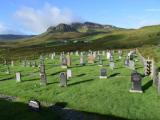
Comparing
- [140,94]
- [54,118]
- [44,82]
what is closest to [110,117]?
[54,118]

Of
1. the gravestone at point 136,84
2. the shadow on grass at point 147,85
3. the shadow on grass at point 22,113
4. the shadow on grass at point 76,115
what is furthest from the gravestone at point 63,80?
the shadow on grass at point 147,85

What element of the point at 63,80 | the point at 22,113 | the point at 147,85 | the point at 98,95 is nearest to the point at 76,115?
the point at 22,113

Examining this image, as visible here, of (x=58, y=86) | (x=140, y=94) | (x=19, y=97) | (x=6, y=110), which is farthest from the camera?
(x=58, y=86)

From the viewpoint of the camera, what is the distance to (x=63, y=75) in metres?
30.4

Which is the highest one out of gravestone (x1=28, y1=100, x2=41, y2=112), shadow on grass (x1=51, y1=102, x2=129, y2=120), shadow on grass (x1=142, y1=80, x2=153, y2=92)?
shadow on grass (x1=142, y1=80, x2=153, y2=92)

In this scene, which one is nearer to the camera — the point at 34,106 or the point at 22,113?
the point at 22,113

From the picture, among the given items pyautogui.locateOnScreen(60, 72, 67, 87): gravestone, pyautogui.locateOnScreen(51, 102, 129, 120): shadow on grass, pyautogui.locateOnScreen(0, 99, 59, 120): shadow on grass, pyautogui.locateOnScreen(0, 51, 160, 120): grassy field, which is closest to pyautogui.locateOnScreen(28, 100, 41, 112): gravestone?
pyautogui.locateOnScreen(0, 99, 59, 120): shadow on grass

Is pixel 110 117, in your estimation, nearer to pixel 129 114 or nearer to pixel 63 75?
pixel 129 114

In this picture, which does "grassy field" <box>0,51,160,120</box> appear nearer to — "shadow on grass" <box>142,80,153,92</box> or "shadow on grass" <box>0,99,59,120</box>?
"shadow on grass" <box>142,80,153,92</box>

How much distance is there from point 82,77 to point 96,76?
1.48m

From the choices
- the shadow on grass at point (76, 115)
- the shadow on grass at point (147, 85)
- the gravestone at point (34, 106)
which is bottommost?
the shadow on grass at point (76, 115)

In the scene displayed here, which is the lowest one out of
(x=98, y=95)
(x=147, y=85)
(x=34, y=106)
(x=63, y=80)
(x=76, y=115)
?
(x=76, y=115)

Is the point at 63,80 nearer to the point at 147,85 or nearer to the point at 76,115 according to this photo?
the point at 147,85

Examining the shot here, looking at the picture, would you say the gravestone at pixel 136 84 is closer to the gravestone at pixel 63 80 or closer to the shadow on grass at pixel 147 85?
the shadow on grass at pixel 147 85
